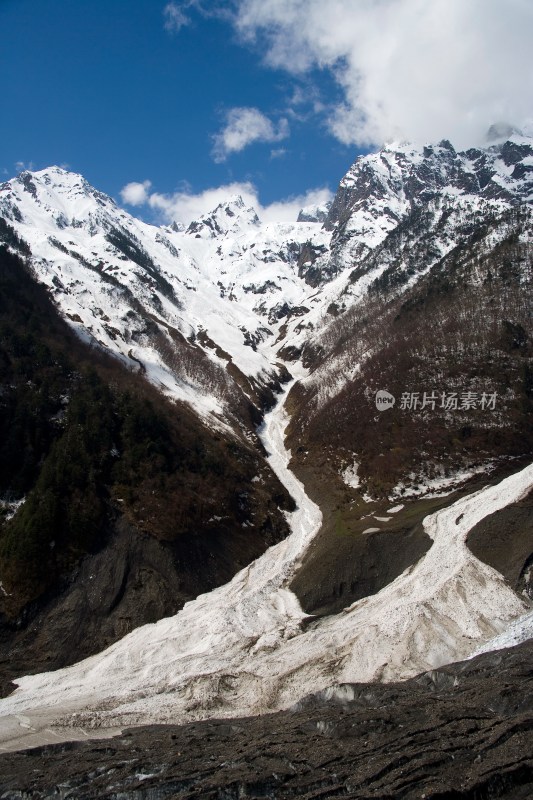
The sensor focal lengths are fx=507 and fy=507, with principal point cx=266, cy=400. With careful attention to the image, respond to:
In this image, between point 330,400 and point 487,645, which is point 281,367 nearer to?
point 330,400

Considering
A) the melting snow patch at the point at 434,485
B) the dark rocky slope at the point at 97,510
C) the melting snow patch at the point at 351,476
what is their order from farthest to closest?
the melting snow patch at the point at 351,476
the melting snow patch at the point at 434,485
the dark rocky slope at the point at 97,510

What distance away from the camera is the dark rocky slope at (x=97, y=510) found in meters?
42.2

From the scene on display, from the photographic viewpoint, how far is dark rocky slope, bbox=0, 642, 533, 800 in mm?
14016

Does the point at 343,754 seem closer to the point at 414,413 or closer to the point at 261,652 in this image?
the point at 261,652

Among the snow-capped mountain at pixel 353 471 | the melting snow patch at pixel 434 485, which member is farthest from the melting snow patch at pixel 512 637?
the melting snow patch at pixel 434 485

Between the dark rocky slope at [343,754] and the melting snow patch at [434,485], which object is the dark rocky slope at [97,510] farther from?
the dark rocky slope at [343,754]

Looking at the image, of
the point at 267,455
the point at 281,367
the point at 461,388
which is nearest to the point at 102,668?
the point at 267,455

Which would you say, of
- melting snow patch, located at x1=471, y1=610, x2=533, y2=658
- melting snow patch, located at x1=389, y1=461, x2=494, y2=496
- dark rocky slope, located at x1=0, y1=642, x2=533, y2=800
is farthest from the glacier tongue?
melting snow patch, located at x1=389, y1=461, x2=494, y2=496

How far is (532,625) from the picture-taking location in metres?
29.2

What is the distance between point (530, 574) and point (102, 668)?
32.3m

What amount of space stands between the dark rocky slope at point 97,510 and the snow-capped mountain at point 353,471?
2.47 metres

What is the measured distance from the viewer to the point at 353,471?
262ft

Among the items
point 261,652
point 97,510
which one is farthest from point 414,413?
point 261,652

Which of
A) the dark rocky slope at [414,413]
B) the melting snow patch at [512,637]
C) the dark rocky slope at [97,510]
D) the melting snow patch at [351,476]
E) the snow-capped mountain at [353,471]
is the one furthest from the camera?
the melting snow patch at [351,476]
